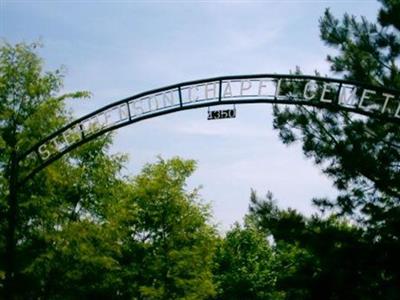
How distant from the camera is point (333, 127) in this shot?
616 inches

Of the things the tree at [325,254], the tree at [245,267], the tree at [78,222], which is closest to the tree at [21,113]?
the tree at [78,222]

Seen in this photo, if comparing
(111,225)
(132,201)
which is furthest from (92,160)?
(132,201)

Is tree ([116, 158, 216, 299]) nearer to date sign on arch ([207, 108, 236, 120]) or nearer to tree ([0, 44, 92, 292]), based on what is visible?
tree ([0, 44, 92, 292])

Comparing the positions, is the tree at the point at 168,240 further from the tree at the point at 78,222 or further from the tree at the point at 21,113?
the tree at the point at 21,113

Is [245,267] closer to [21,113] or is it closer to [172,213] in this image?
[172,213]

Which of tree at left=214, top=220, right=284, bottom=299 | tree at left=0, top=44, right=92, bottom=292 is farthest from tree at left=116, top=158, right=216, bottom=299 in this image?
tree at left=214, top=220, right=284, bottom=299

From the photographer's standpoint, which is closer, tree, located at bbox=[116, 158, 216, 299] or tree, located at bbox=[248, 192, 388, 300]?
tree, located at bbox=[248, 192, 388, 300]

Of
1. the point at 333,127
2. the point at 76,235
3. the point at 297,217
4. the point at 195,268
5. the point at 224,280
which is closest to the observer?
the point at 297,217

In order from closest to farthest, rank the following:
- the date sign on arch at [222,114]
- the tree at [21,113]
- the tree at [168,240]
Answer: the date sign on arch at [222,114]
the tree at [21,113]
the tree at [168,240]

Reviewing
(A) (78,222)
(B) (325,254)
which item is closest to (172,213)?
(A) (78,222)

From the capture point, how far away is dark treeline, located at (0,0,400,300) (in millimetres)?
13578

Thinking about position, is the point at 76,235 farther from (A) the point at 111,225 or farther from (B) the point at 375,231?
(B) the point at 375,231

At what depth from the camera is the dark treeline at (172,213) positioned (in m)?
13.6

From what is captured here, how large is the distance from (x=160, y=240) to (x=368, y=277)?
664 inches
